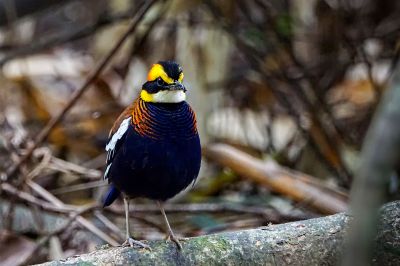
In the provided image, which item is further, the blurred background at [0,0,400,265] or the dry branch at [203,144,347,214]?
the blurred background at [0,0,400,265]

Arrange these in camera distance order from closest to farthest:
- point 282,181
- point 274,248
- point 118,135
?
point 274,248
point 118,135
point 282,181

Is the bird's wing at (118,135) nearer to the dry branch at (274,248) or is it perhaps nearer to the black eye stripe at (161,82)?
the black eye stripe at (161,82)

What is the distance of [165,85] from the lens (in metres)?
3.03

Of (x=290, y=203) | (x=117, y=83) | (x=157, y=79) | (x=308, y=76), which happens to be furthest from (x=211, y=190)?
(x=157, y=79)

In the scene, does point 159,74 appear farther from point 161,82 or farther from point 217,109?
point 217,109

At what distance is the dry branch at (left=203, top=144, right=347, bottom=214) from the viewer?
4883 mm

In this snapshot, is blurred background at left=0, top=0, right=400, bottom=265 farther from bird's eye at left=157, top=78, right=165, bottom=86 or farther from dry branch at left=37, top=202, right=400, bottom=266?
dry branch at left=37, top=202, right=400, bottom=266

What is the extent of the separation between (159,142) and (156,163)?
0.29 feet

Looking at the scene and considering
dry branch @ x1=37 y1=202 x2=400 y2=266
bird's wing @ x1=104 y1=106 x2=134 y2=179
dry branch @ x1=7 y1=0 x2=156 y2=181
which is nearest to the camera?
dry branch @ x1=37 y1=202 x2=400 y2=266

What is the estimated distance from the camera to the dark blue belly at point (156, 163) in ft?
9.94

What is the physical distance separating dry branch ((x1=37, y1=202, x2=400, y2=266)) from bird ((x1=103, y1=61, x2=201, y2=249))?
429 mm

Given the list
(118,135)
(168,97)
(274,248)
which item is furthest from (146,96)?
(274,248)

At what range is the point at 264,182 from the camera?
5.14m

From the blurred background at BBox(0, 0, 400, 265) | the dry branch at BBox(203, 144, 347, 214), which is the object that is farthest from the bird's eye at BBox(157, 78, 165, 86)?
the dry branch at BBox(203, 144, 347, 214)
